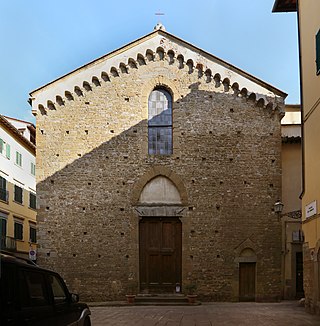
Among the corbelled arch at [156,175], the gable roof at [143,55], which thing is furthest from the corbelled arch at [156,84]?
the corbelled arch at [156,175]

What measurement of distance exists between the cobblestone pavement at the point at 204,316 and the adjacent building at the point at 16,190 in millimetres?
13400

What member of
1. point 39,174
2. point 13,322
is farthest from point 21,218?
point 13,322

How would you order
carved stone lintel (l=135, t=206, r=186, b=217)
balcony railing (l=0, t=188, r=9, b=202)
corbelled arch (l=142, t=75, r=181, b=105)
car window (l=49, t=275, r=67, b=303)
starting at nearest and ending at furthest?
car window (l=49, t=275, r=67, b=303), carved stone lintel (l=135, t=206, r=186, b=217), corbelled arch (l=142, t=75, r=181, b=105), balcony railing (l=0, t=188, r=9, b=202)

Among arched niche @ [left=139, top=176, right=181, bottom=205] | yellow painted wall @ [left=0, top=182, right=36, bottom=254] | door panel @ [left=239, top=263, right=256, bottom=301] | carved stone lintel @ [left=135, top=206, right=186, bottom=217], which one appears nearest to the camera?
door panel @ [left=239, top=263, right=256, bottom=301]

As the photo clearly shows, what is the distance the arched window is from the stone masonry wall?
0.29 metres

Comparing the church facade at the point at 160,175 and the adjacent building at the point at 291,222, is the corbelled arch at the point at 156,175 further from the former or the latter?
the adjacent building at the point at 291,222

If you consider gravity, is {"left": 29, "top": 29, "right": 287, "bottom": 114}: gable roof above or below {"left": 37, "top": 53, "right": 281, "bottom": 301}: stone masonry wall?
above

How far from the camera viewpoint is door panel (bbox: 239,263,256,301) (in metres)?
18.4

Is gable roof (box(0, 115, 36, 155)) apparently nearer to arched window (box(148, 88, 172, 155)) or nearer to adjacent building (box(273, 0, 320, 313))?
arched window (box(148, 88, 172, 155))

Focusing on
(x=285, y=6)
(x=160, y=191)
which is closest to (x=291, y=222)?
(x=160, y=191)

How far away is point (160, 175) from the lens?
19.0 metres

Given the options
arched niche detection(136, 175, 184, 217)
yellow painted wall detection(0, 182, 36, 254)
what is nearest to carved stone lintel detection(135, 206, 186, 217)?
arched niche detection(136, 175, 184, 217)

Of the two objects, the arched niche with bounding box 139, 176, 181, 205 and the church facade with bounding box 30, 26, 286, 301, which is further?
the arched niche with bounding box 139, 176, 181, 205

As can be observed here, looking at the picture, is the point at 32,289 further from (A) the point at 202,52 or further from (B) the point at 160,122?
(A) the point at 202,52
